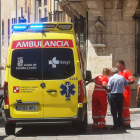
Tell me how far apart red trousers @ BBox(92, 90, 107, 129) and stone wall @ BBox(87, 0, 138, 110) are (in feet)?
18.2

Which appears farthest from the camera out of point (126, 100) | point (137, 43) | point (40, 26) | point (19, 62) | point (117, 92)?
point (137, 43)

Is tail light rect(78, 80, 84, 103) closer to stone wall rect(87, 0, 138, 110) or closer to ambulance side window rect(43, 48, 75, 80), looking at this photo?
ambulance side window rect(43, 48, 75, 80)

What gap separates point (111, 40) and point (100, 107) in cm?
611

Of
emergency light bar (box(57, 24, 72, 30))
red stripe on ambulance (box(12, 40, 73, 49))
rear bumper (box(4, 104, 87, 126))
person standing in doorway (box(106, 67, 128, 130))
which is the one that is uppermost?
emergency light bar (box(57, 24, 72, 30))

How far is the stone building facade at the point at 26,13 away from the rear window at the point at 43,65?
1435cm

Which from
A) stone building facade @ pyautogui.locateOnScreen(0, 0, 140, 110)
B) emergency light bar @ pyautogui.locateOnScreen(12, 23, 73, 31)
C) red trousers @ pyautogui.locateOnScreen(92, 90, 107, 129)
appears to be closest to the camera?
emergency light bar @ pyautogui.locateOnScreen(12, 23, 73, 31)

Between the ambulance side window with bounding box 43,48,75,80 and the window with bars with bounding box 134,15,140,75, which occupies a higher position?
the window with bars with bounding box 134,15,140,75

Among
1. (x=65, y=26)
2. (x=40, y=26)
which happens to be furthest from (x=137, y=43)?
(x=40, y=26)

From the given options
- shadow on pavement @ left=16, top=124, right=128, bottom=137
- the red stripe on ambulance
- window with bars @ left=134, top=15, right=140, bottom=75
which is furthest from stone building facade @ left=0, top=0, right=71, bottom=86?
the red stripe on ambulance

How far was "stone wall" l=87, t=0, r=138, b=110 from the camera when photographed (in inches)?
666

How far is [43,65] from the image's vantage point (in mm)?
10070

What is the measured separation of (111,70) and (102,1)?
5.86m

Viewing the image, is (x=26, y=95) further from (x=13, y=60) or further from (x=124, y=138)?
(x=124, y=138)

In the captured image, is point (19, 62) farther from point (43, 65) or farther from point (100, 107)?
point (100, 107)
